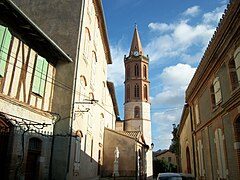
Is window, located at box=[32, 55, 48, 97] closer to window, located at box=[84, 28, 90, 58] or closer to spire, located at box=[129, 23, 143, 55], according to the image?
window, located at box=[84, 28, 90, 58]

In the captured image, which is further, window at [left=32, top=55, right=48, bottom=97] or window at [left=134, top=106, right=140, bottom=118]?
window at [left=134, top=106, right=140, bottom=118]

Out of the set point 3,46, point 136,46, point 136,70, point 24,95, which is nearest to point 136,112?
point 136,70

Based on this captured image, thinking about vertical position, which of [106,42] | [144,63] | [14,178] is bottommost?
[14,178]

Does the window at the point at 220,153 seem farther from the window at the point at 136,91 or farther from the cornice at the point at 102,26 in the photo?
the window at the point at 136,91

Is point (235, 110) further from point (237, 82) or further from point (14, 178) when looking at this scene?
point (14, 178)

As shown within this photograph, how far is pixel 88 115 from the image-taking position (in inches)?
682

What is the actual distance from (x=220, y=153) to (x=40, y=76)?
9698 millimetres

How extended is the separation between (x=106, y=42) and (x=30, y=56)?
13.8 m

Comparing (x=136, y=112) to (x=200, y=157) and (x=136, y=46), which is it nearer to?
(x=136, y=46)

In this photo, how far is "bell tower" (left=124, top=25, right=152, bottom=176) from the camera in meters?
45.7

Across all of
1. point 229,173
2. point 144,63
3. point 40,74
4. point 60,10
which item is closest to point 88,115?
point 40,74

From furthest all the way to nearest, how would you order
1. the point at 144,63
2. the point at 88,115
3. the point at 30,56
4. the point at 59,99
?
the point at 144,63, the point at 88,115, the point at 59,99, the point at 30,56

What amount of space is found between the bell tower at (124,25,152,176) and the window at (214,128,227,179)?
30.6 meters

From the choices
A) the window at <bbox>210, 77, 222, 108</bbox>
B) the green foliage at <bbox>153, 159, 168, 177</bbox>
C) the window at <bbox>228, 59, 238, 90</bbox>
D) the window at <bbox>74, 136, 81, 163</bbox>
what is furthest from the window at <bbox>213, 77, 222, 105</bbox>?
the green foliage at <bbox>153, 159, 168, 177</bbox>
